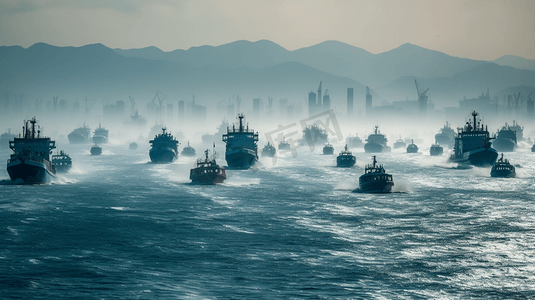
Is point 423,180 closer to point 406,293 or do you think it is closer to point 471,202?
point 471,202

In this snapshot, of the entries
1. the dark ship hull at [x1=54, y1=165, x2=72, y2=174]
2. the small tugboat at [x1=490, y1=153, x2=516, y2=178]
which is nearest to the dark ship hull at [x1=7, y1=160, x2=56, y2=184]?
the dark ship hull at [x1=54, y1=165, x2=72, y2=174]

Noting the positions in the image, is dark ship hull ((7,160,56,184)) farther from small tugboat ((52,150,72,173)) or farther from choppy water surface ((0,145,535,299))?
small tugboat ((52,150,72,173))

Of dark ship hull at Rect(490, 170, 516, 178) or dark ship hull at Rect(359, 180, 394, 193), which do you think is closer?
dark ship hull at Rect(359, 180, 394, 193)

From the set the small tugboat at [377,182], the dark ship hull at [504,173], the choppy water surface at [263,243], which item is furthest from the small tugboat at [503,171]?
the small tugboat at [377,182]

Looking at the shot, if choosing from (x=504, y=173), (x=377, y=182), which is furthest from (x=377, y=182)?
(x=504, y=173)

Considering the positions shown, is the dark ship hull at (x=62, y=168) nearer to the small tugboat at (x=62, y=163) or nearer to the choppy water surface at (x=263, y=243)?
the small tugboat at (x=62, y=163)
